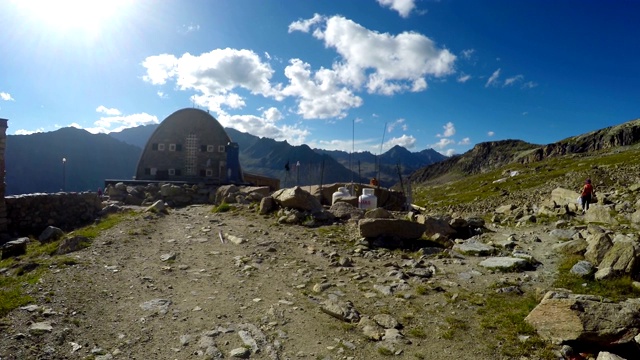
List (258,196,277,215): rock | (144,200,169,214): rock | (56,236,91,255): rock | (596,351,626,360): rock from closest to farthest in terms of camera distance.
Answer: (596,351,626,360): rock < (56,236,91,255): rock < (258,196,277,215): rock < (144,200,169,214): rock

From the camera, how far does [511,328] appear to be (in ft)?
24.9

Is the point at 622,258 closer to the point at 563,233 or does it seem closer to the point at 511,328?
the point at 511,328

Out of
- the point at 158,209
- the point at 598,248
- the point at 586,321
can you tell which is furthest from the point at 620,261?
the point at 158,209

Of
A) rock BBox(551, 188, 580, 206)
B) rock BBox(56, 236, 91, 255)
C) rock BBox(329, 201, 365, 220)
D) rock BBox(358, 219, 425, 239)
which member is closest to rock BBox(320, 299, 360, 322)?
rock BBox(358, 219, 425, 239)

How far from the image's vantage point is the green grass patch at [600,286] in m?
8.65

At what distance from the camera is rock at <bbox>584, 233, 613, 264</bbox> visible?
34.5 feet

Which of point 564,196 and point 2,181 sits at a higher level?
point 2,181

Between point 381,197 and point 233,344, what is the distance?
26606 mm

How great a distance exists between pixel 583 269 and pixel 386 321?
6.12 meters

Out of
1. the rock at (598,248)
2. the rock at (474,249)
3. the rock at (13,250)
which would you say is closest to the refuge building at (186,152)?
the rock at (13,250)

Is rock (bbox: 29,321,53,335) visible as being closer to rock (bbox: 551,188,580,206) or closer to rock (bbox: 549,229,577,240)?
rock (bbox: 549,229,577,240)

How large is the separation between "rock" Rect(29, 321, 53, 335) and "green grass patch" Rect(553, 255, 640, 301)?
12040 millimetres

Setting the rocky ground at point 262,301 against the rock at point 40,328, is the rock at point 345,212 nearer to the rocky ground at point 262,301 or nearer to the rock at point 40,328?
the rocky ground at point 262,301

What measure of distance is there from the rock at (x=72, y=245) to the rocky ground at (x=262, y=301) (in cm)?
44
